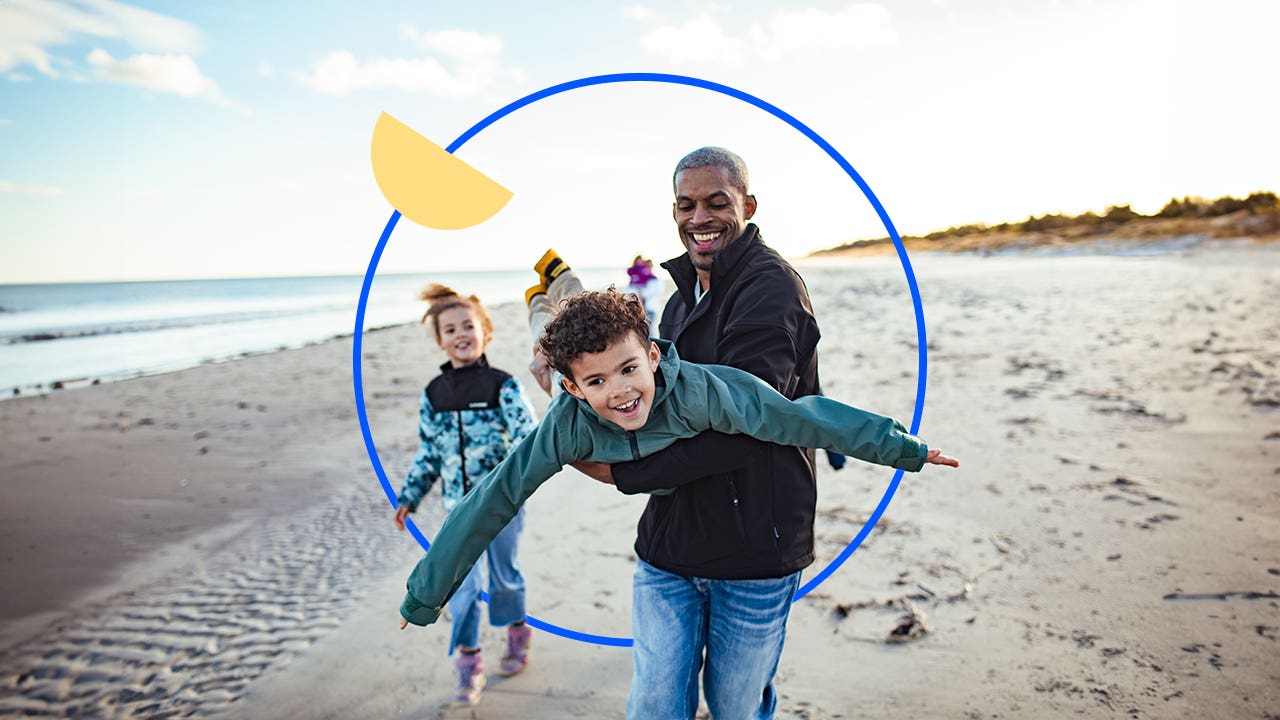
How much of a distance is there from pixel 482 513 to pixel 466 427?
69.5 inches

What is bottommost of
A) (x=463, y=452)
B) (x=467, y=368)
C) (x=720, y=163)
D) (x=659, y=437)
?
(x=463, y=452)

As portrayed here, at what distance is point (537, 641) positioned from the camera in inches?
181

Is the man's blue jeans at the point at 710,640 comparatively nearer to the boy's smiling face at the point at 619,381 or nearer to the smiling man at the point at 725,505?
the smiling man at the point at 725,505

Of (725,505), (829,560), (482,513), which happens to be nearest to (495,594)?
(482,513)

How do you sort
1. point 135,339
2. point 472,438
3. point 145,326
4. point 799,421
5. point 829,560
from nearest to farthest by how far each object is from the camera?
point 799,421, point 472,438, point 829,560, point 135,339, point 145,326

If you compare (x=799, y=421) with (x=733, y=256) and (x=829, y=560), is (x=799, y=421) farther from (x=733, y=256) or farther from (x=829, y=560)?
(x=829, y=560)

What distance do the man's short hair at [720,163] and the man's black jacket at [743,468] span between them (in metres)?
0.22

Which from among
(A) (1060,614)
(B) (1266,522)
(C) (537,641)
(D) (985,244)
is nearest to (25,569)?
(C) (537,641)

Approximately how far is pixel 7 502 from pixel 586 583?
20.2 feet

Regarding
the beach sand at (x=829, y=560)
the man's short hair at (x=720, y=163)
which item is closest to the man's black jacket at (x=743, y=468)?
the man's short hair at (x=720, y=163)

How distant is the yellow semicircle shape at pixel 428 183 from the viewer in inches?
142

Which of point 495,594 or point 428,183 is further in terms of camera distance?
point 495,594

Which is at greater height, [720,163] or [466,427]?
[720,163]

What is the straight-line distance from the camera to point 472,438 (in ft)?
13.4
